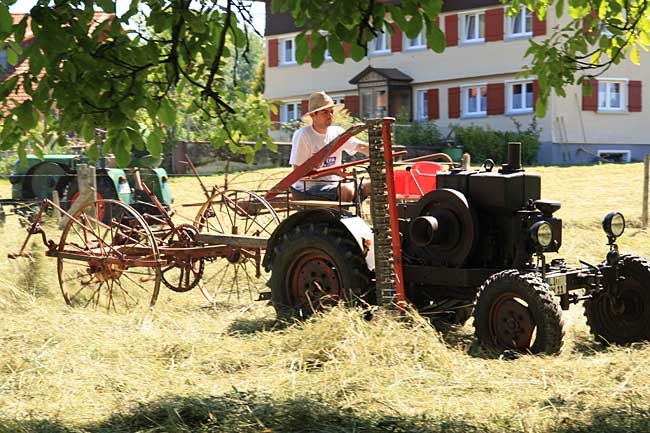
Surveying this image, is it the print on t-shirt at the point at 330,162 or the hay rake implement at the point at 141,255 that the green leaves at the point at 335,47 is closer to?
the print on t-shirt at the point at 330,162

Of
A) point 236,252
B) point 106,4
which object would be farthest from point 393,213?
point 106,4

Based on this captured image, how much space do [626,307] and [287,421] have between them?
3215mm

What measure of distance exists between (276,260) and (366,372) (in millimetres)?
2251

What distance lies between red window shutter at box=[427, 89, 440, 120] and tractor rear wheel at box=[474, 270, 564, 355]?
27.7 metres

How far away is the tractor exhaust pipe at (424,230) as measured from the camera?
274 inches

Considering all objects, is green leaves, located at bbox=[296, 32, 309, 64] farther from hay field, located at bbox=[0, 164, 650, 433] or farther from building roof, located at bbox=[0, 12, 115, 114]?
hay field, located at bbox=[0, 164, 650, 433]

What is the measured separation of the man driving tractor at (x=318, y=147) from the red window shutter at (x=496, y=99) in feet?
78.0

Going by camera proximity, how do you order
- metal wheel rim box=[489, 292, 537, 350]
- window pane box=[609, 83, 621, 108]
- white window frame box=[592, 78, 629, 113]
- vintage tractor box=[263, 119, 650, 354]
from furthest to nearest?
1. window pane box=[609, 83, 621, 108]
2. white window frame box=[592, 78, 629, 113]
3. vintage tractor box=[263, 119, 650, 354]
4. metal wheel rim box=[489, 292, 537, 350]

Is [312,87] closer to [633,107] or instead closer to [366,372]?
[633,107]

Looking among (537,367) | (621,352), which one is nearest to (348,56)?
(537,367)

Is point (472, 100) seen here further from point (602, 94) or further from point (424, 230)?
point (424, 230)

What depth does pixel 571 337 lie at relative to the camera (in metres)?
7.34

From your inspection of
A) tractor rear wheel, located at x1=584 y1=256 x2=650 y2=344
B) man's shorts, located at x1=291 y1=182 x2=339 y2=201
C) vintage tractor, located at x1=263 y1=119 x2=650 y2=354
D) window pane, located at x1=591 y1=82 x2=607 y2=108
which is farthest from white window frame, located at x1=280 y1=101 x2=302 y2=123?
tractor rear wheel, located at x1=584 y1=256 x2=650 y2=344

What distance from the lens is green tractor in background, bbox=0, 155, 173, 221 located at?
1563 centimetres
